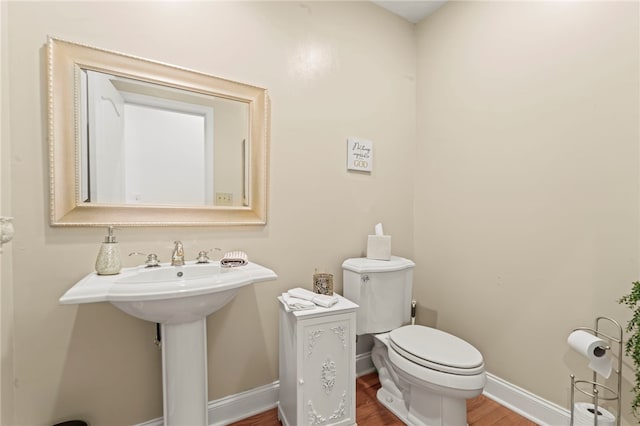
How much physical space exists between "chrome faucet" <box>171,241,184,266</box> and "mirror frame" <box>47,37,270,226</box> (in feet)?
0.39

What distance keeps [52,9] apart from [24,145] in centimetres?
57

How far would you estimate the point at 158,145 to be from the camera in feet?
4.45

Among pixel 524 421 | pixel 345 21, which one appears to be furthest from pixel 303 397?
pixel 345 21

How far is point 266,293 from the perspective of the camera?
1601 mm

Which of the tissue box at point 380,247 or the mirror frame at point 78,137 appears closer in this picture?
the mirror frame at point 78,137

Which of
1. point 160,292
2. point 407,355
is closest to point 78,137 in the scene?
point 160,292

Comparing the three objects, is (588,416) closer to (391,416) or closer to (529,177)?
(391,416)

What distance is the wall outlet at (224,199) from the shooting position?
4.87ft

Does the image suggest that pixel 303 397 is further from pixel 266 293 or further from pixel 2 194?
pixel 2 194

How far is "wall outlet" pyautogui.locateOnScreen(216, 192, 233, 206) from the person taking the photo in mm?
1485

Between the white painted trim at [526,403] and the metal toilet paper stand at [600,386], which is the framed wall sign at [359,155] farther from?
the white painted trim at [526,403]

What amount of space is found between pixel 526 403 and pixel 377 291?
0.98 metres

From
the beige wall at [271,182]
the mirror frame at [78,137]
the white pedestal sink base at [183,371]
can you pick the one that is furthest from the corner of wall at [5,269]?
the white pedestal sink base at [183,371]

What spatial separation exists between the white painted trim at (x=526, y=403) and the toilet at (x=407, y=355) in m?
0.44
